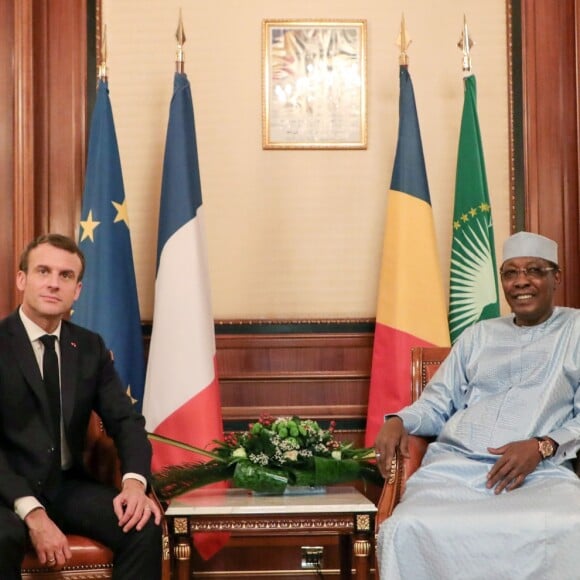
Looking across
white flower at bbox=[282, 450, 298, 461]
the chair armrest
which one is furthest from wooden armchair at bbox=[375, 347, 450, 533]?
white flower at bbox=[282, 450, 298, 461]

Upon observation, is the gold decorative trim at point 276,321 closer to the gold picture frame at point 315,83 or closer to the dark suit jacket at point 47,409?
the gold picture frame at point 315,83

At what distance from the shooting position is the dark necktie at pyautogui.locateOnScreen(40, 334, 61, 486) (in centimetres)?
315

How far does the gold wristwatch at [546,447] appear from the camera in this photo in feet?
10.2

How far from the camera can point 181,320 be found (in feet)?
13.9

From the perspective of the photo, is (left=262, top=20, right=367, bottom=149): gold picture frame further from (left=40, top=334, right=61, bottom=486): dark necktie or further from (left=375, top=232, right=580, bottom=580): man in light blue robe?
(left=40, top=334, right=61, bottom=486): dark necktie

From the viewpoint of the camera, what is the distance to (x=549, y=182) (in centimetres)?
470

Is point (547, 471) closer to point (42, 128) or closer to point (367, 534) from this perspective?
point (367, 534)

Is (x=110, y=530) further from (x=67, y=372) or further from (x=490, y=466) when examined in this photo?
(x=490, y=466)

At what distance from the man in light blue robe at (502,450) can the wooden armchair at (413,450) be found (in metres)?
0.04

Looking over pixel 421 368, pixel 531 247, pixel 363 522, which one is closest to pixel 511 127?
pixel 531 247

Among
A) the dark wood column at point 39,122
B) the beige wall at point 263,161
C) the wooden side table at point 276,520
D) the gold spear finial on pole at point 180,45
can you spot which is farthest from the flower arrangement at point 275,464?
the gold spear finial on pole at point 180,45

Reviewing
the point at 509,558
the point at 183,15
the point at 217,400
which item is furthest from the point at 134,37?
the point at 509,558

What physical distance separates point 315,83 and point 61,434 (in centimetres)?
232

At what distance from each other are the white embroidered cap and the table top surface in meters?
1.06
